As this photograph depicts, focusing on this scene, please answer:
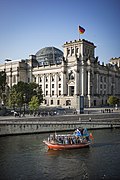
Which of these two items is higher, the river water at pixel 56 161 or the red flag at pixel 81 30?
the red flag at pixel 81 30

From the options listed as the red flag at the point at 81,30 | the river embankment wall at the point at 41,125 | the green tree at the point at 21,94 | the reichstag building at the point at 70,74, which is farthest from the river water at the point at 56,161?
the red flag at the point at 81,30

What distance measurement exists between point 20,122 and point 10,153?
16456mm

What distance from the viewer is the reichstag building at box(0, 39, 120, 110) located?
385 feet

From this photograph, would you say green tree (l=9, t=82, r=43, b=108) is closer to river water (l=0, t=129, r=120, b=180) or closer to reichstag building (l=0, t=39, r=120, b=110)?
reichstag building (l=0, t=39, r=120, b=110)

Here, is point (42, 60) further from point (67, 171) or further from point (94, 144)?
point (67, 171)

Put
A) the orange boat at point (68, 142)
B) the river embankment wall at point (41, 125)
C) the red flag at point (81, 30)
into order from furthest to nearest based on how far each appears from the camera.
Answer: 1. the red flag at point (81, 30)
2. the river embankment wall at point (41, 125)
3. the orange boat at point (68, 142)

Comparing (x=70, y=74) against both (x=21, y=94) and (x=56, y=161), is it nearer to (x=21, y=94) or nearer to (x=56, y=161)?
(x=21, y=94)

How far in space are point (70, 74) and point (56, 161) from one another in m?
89.4

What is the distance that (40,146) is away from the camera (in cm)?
4116

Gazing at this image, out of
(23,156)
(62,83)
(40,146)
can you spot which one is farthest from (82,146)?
(62,83)

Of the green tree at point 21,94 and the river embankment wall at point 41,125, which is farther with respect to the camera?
the green tree at point 21,94

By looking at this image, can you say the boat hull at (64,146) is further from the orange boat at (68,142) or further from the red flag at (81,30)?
the red flag at (81,30)

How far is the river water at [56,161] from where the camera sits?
90.5 ft

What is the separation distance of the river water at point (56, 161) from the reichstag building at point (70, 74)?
64550mm
